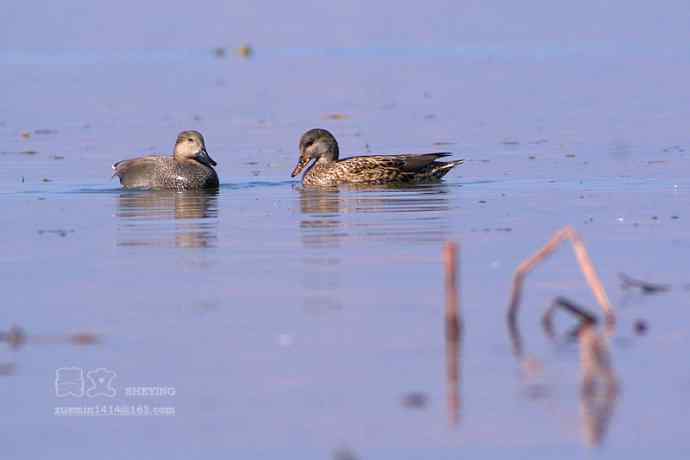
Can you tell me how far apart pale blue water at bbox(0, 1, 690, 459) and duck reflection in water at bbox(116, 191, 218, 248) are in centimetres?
5

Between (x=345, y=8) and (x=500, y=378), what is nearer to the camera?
(x=500, y=378)

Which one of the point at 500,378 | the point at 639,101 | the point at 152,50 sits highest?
the point at 152,50

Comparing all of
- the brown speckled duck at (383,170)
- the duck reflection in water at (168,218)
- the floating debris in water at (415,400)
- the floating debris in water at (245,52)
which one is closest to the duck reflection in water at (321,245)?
the brown speckled duck at (383,170)

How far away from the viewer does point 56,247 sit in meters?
13.0

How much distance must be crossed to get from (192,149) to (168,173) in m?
0.51

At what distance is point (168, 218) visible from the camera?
15.2 metres

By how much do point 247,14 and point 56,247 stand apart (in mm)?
57512

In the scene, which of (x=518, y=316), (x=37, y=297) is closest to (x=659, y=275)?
(x=518, y=316)

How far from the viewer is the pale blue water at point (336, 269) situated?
770 cm

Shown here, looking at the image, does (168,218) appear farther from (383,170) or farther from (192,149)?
(383,170)

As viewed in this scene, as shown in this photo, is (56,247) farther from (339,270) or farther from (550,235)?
(550,235)

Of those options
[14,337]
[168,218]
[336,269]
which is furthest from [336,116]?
[14,337]

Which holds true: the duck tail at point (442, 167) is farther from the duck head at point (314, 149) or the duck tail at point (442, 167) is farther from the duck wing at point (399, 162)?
the duck head at point (314, 149)

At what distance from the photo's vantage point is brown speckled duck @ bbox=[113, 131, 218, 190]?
1797 centimetres
